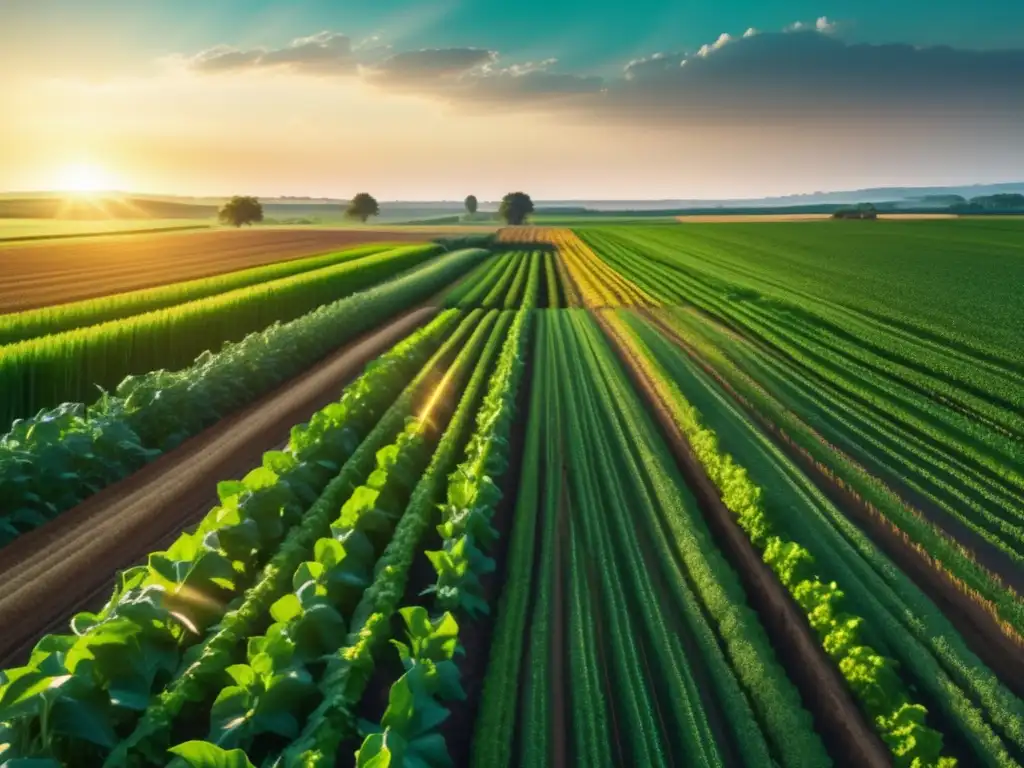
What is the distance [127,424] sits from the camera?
39.2 ft

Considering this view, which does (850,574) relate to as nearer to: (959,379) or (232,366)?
(959,379)

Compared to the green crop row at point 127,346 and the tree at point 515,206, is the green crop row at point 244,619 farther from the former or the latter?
the tree at point 515,206

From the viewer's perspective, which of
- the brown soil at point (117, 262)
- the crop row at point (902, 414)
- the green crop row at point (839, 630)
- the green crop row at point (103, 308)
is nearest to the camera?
the green crop row at point (839, 630)

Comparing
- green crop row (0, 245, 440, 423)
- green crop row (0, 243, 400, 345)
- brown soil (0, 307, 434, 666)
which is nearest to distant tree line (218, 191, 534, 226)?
green crop row (0, 243, 400, 345)

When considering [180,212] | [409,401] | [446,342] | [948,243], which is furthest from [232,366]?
[180,212]

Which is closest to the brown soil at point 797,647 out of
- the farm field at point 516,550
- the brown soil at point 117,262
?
the farm field at point 516,550

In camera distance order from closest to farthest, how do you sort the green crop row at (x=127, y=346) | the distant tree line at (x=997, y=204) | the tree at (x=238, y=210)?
the green crop row at (x=127, y=346)
the distant tree line at (x=997, y=204)
the tree at (x=238, y=210)

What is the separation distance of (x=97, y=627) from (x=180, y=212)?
159 m

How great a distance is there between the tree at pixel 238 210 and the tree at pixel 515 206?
140 ft

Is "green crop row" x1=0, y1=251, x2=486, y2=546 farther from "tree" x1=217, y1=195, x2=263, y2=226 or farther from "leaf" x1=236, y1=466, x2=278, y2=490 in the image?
"tree" x1=217, y1=195, x2=263, y2=226

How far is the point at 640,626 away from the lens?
6828 millimetres

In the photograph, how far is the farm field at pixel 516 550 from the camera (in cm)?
529

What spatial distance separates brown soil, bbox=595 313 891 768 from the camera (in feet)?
18.5

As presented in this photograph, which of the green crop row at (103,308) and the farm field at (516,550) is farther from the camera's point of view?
the green crop row at (103,308)
